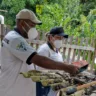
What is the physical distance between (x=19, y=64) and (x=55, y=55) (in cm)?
72

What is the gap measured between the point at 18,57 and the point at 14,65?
15cm

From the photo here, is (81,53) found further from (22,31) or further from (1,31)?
(22,31)

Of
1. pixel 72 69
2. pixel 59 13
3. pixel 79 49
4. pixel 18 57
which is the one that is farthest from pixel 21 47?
pixel 59 13

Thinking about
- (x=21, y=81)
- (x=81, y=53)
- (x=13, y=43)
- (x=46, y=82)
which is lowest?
(x=81, y=53)

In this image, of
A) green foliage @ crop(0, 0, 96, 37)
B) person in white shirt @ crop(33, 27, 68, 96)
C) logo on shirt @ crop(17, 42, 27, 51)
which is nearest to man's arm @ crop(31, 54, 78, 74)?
logo on shirt @ crop(17, 42, 27, 51)

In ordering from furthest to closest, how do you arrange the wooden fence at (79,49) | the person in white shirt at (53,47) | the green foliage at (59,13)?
1. the green foliage at (59,13)
2. the wooden fence at (79,49)
3. the person in white shirt at (53,47)

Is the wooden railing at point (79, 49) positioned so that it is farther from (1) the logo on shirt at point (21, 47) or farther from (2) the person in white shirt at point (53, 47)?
(1) the logo on shirt at point (21, 47)

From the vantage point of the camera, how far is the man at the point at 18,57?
77.3 inches

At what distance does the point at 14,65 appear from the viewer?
84.5 inches

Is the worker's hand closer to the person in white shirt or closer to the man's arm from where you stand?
the man's arm

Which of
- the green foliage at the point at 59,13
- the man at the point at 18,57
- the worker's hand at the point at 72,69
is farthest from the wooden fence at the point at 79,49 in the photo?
the worker's hand at the point at 72,69

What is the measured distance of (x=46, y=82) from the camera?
1.76m

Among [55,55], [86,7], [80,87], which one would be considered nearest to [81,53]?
[55,55]

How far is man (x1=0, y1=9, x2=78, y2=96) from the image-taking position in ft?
6.45
